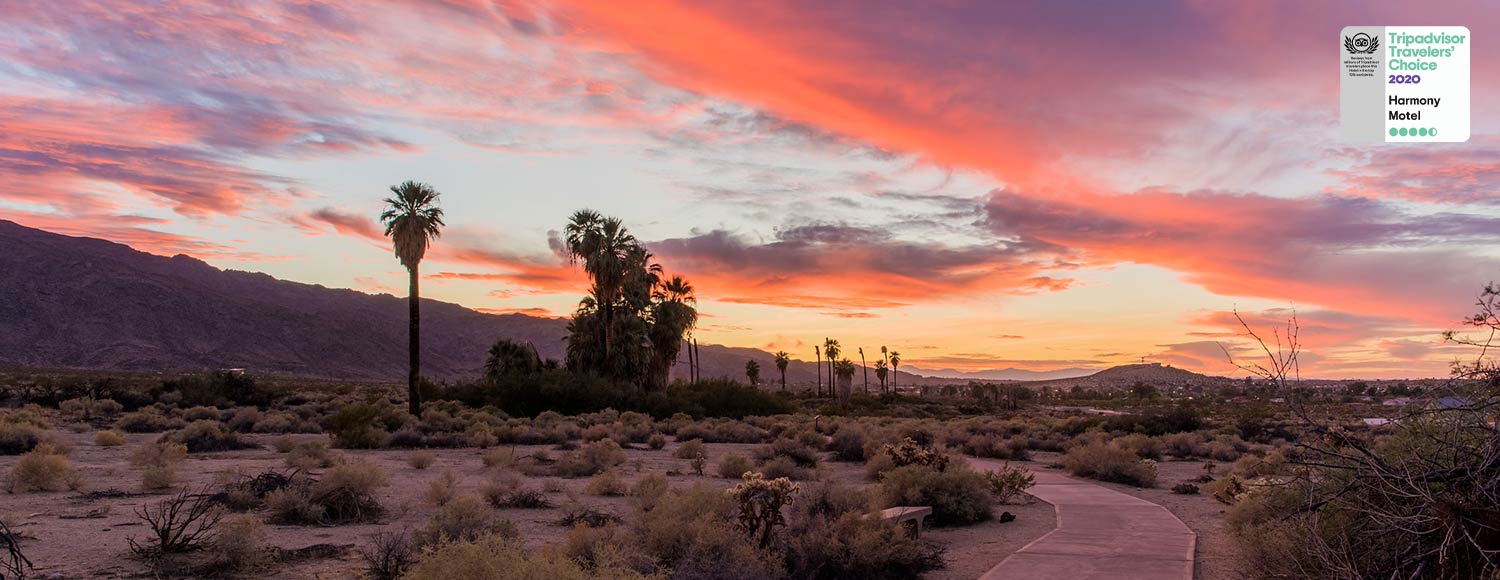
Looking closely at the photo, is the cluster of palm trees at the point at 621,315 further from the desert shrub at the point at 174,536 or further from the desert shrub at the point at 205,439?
the desert shrub at the point at 174,536

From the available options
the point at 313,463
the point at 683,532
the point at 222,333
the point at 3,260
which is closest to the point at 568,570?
the point at 683,532

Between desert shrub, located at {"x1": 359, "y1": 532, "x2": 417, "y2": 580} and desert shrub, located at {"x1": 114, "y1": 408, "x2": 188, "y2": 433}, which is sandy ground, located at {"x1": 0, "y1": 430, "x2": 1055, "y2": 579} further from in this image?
desert shrub, located at {"x1": 114, "y1": 408, "x2": 188, "y2": 433}

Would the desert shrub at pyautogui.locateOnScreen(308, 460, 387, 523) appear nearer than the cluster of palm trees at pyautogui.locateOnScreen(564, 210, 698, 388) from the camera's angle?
Yes

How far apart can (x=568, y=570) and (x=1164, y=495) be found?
15298 mm

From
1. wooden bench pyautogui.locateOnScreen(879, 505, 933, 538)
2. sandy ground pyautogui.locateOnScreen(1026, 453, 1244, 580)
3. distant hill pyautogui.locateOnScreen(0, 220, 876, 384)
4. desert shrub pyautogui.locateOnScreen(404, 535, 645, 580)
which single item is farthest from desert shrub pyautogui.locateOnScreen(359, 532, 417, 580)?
distant hill pyautogui.locateOnScreen(0, 220, 876, 384)

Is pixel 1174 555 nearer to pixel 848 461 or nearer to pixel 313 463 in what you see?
pixel 848 461

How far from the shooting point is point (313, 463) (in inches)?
699

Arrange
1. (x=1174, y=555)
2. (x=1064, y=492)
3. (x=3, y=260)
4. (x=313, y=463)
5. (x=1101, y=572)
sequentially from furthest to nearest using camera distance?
(x=3, y=260), (x=313, y=463), (x=1064, y=492), (x=1174, y=555), (x=1101, y=572)

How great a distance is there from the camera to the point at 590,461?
795 inches

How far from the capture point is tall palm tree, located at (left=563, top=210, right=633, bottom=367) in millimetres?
45812

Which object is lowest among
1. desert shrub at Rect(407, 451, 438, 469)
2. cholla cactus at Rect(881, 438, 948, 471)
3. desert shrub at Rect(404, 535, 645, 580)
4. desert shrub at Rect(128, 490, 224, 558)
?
desert shrub at Rect(407, 451, 438, 469)

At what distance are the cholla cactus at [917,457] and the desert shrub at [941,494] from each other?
0.55 meters

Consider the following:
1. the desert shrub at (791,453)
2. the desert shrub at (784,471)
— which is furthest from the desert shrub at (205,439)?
the desert shrub at (784,471)

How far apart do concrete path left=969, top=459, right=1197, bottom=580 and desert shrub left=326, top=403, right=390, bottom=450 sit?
18.4 meters
